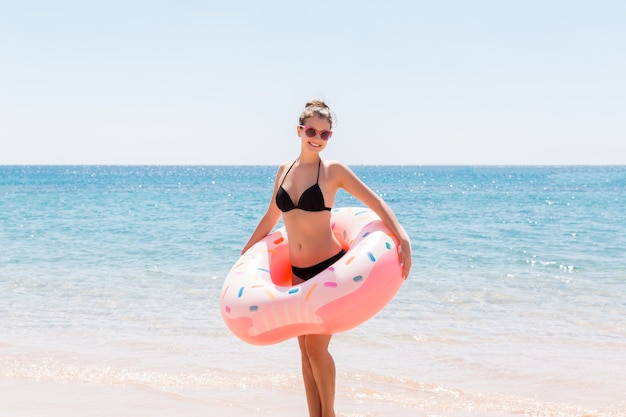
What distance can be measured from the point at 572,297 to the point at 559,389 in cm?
270

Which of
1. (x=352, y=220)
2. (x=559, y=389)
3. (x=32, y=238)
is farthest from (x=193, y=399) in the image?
(x=32, y=238)

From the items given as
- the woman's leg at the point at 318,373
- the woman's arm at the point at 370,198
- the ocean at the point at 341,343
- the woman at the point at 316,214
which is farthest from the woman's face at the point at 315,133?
the ocean at the point at 341,343

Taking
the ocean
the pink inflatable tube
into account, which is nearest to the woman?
the pink inflatable tube

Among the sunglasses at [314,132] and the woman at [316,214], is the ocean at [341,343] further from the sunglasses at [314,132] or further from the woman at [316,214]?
the sunglasses at [314,132]

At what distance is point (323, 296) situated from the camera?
2.88m

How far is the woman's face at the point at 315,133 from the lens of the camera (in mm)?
3107

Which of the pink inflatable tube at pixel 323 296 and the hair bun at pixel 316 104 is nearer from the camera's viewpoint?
the pink inflatable tube at pixel 323 296

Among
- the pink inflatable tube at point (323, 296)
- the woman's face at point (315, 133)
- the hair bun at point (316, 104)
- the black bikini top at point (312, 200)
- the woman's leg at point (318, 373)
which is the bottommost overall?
the woman's leg at point (318, 373)

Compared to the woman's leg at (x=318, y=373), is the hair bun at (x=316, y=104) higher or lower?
higher

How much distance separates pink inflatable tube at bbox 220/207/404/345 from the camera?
9.48 feet

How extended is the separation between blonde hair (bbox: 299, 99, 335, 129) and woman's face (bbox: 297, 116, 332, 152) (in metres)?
0.01

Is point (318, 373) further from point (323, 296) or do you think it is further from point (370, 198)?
point (370, 198)

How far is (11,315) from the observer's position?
19.7 ft

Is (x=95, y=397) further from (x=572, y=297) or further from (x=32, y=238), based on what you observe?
(x=32, y=238)
